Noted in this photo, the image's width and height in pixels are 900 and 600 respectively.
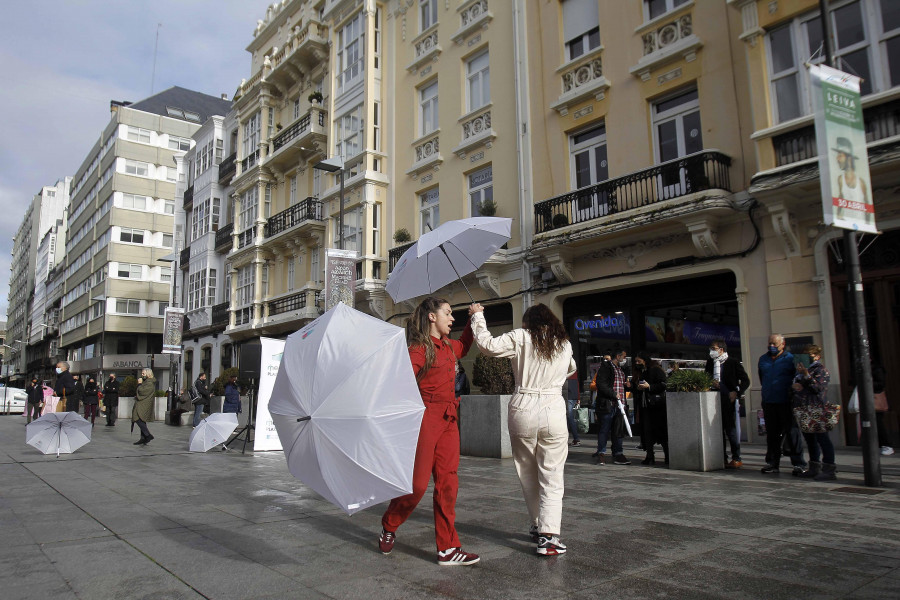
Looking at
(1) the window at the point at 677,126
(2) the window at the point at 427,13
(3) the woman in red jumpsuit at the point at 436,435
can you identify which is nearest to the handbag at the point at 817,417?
(3) the woman in red jumpsuit at the point at 436,435

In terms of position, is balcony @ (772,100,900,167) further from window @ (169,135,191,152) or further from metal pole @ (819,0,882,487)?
window @ (169,135,191,152)

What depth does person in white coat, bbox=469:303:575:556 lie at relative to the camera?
443 cm

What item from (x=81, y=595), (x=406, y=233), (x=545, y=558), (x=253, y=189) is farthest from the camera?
(x=253, y=189)

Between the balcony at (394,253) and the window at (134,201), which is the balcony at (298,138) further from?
the window at (134,201)

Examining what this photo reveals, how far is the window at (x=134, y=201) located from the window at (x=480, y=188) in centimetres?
4268

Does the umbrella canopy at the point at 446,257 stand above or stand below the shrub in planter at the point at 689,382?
above

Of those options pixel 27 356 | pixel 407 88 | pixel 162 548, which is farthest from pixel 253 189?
pixel 27 356

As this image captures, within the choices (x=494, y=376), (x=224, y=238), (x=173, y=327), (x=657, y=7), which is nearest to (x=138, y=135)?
(x=224, y=238)

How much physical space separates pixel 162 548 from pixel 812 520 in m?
5.30

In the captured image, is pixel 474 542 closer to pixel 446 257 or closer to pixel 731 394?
pixel 446 257

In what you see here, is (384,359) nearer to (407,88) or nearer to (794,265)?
(794,265)

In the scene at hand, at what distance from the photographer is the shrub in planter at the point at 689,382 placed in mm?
8984

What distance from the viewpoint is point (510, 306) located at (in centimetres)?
1828

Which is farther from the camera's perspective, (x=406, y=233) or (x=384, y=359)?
(x=406, y=233)
